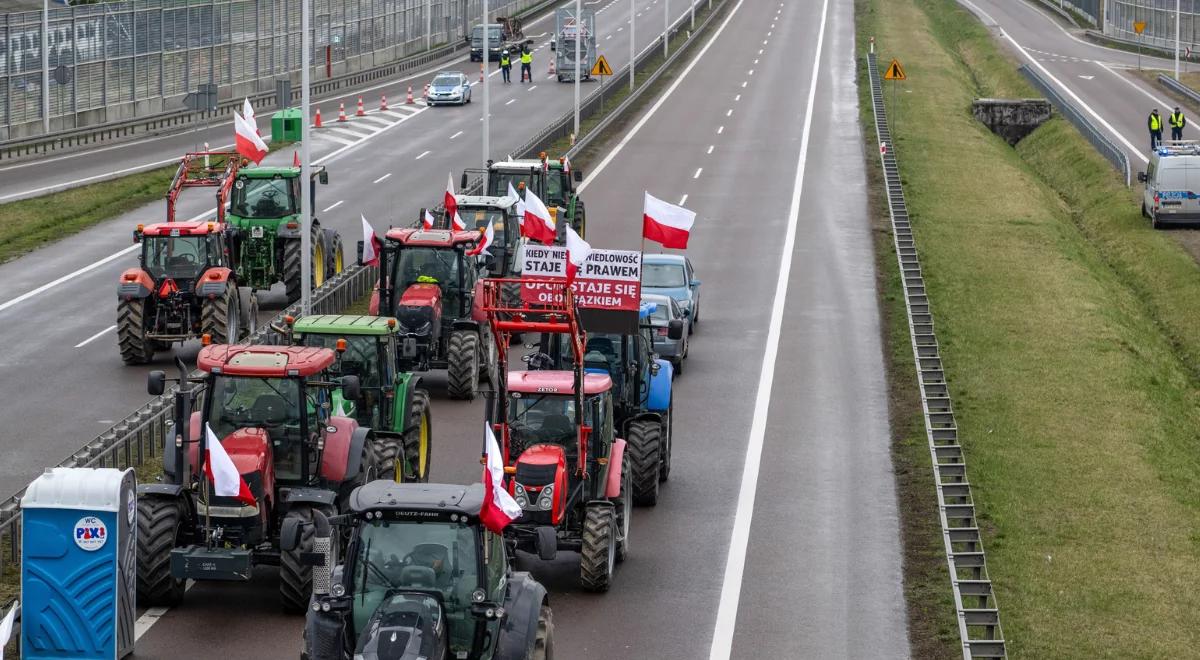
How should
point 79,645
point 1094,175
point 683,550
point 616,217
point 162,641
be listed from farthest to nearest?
1. point 1094,175
2. point 616,217
3. point 683,550
4. point 162,641
5. point 79,645

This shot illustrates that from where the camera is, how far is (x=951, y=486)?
79.0 feet

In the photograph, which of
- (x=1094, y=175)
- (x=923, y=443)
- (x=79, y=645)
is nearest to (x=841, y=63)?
(x=1094, y=175)

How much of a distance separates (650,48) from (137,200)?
4243 centimetres

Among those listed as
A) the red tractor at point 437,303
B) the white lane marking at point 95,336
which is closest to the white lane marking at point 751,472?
the red tractor at point 437,303

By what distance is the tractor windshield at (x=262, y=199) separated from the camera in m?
36.3

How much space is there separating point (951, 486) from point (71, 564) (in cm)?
1218

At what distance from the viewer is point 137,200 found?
167ft

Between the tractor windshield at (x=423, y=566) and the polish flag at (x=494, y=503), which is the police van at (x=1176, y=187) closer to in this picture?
the polish flag at (x=494, y=503)

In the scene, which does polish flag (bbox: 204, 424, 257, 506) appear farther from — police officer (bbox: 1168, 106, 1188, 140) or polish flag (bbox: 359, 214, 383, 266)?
police officer (bbox: 1168, 106, 1188, 140)

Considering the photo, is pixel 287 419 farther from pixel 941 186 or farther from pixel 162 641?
pixel 941 186

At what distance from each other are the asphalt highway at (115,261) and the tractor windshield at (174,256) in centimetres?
170

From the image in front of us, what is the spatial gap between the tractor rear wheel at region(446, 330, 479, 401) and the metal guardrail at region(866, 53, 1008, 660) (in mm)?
7477

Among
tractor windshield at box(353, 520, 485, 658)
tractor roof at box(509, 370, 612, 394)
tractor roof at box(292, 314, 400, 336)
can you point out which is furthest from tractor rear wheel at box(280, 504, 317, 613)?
tractor roof at box(292, 314, 400, 336)

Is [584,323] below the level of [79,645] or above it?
above
